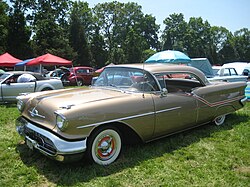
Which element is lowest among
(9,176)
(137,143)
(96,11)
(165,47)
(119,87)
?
(9,176)

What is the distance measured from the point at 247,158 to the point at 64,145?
8.90ft

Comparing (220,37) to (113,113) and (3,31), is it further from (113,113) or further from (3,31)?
(113,113)

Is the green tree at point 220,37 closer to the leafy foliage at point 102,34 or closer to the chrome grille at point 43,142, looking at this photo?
the leafy foliage at point 102,34

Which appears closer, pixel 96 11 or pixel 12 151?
pixel 12 151

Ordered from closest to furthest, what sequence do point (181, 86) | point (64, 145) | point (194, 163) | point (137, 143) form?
point (64, 145) < point (194, 163) < point (137, 143) < point (181, 86)

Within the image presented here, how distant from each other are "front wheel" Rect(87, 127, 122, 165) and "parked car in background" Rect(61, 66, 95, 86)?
14.2 meters

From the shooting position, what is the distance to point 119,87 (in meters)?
4.15

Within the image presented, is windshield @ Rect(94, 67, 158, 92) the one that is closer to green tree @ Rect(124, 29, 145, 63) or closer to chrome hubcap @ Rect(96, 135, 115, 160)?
chrome hubcap @ Rect(96, 135, 115, 160)

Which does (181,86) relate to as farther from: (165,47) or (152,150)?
(165,47)

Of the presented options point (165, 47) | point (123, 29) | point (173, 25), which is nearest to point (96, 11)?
point (123, 29)

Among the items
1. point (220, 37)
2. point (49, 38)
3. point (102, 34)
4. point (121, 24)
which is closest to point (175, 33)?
point (220, 37)

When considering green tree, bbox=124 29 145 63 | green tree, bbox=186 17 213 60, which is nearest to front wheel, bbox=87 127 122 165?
green tree, bbox=124 29 145 63

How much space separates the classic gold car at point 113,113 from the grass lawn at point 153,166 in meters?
0.25

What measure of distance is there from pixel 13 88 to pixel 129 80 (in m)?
5.73
